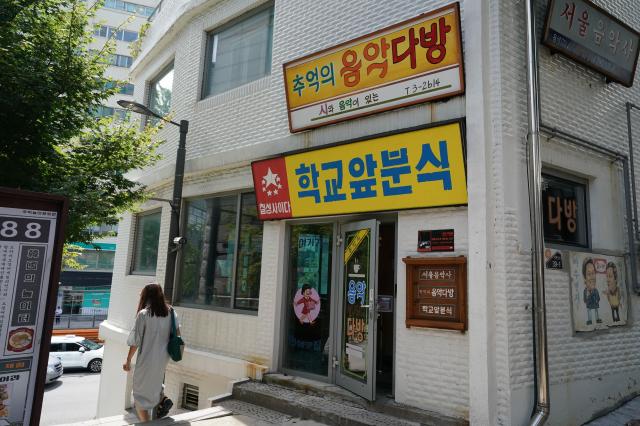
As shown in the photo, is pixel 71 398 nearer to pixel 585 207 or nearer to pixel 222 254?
pixel 222 254

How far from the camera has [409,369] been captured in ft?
18.1

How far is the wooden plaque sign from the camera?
515 cm

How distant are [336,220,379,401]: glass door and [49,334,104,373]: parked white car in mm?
15740

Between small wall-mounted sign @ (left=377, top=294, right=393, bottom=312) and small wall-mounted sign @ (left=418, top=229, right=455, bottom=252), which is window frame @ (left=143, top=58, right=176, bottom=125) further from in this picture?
small wall-mounted sign @ (left=418, top=229, right=455, bottom=252)

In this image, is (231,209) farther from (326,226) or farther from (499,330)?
(499,330)

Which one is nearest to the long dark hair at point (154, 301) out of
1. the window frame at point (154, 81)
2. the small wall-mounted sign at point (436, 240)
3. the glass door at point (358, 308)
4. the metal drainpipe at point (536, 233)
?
the glass door at point (358, 308)

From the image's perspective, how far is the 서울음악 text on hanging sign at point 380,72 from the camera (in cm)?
545

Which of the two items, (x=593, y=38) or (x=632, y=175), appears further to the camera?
(x=632, y=175)

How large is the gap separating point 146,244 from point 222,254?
3613 mm

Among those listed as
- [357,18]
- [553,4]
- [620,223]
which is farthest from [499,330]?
[357,18]

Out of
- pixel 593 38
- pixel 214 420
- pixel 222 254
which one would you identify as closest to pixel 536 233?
pixel 593 38

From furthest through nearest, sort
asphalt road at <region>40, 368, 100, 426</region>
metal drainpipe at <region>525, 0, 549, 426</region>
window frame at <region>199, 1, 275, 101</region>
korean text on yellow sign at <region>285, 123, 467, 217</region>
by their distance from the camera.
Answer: asphalt road at <region>40, 368, 100, 426</region>, window frame at <region>199, 1, 275, 101</region>, korean text on yellow sign at <region>285, 123, 467, 217</region>, metal drainpipe at <region>525, 0, 549, 426</region>

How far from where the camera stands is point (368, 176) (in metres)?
5.98

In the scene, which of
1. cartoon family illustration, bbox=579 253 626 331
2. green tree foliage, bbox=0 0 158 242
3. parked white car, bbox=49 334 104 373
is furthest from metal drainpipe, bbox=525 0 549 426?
parked white car, bbox=49 334 104 373
